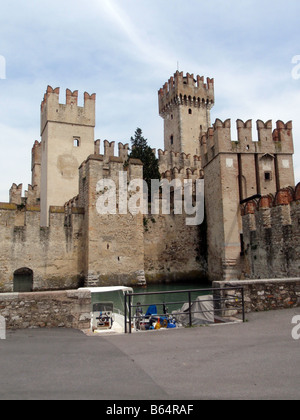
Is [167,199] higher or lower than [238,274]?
higher

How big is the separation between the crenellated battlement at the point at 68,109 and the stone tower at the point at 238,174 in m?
11.8

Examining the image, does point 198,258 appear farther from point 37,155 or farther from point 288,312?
point 37,155

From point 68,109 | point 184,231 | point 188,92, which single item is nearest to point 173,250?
point 184,231

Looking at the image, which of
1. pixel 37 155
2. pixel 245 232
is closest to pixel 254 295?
pixel 245 232

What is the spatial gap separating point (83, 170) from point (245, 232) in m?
10.6

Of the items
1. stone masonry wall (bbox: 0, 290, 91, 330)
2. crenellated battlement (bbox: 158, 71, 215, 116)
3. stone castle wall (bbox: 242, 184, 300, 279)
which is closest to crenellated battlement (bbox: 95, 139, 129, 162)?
crenellated battlement (bbox: 158, 71, 215, 116)

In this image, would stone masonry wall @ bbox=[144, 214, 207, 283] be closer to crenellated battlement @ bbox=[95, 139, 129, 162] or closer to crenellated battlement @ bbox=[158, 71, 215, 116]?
crenellated battlement @ bbox=[95, 139, 129, 162]

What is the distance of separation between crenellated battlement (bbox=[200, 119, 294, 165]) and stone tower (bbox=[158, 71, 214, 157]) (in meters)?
24.0

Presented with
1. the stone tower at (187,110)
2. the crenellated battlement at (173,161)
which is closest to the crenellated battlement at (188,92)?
the stone tower at (187,110)

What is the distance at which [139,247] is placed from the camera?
2223 centimetres

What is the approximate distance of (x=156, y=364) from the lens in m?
5.17

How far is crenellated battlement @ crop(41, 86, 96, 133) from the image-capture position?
29094mm

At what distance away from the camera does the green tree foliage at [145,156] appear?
31.8 metres

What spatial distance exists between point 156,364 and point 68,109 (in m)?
27.5
